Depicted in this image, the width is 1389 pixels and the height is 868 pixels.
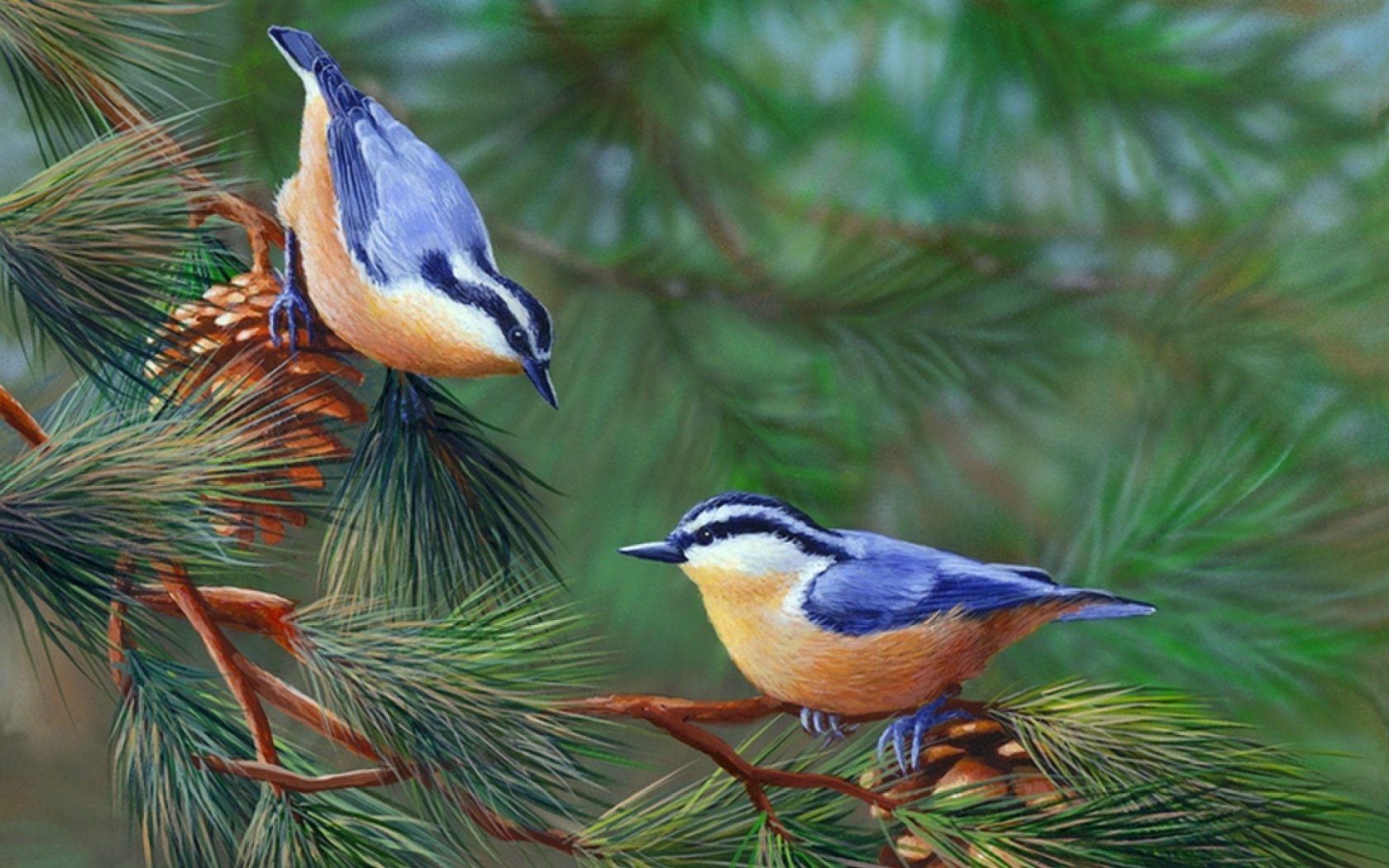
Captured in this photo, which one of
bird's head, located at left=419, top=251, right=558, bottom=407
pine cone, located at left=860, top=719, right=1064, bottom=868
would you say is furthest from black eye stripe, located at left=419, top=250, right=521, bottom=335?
pine cone, located at left=860, top=719, right=1064, bottom=868

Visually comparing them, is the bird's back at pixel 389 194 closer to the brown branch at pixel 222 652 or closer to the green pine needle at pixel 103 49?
the green pine needle at pixel 103 49

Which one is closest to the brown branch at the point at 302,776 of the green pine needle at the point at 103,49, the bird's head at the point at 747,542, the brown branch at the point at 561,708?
the brown branch at the point at 561,708

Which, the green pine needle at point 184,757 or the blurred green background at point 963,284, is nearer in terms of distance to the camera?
the blurred green background at point 963,284

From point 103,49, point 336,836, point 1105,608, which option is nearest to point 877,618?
point 1105,608

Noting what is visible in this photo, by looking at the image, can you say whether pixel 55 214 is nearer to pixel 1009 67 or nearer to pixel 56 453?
pixel 56 453

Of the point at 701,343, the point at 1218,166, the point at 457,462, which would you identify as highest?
the point at 1218,166

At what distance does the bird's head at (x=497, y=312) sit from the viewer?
0.80 metres

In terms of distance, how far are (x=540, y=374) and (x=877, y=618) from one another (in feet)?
0.82

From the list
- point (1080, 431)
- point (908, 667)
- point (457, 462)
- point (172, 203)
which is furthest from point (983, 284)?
point (172, 203)

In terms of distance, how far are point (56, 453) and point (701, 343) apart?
40 cm

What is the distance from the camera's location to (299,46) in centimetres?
83

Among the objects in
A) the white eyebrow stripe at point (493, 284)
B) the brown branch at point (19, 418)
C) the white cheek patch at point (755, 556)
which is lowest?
the brown branch at point (19, 418)

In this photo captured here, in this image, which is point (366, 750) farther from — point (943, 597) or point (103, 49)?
point (103, 49)

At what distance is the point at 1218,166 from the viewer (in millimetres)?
726
